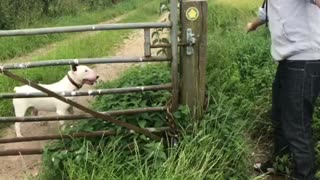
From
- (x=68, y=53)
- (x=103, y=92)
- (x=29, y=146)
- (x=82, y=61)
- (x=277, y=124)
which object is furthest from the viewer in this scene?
(x=68, y=53)

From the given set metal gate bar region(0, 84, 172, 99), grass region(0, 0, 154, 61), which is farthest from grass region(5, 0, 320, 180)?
grass region(0, 0, 154, 61)

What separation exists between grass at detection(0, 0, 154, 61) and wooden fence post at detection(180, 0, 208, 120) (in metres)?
5.86

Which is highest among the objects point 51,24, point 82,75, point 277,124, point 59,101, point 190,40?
point 51,24

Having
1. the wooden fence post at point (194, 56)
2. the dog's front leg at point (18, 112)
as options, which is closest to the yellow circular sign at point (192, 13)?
the wooden fence post at point (194, 56)

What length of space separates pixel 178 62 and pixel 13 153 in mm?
1535

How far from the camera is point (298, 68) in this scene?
3.46 meters

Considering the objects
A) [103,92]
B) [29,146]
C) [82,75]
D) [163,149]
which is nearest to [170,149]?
[163,149]

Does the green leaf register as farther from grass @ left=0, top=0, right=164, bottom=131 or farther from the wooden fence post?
grass @ left=0, top=0, right=164, bottom=131

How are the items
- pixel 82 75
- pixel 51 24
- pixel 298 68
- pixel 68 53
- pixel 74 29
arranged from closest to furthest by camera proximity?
pixel 298 68 → pixel 74 29 → pixel 82 75 → pixel 68 53 → pixel 51 24

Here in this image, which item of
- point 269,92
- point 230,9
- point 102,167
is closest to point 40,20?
point 230,9

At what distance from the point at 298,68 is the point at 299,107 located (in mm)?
284

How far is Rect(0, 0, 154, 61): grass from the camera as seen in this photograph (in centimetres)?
934

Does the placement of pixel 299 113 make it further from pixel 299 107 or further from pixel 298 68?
pixel 298 68

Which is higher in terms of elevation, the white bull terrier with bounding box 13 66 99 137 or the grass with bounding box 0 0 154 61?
the grass with bounding box 0 0 154 61
